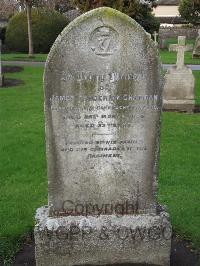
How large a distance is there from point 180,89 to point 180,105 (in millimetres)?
427

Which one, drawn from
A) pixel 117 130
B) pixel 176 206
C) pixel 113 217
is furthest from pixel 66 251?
pixel 176 206

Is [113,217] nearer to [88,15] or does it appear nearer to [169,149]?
[88,15]

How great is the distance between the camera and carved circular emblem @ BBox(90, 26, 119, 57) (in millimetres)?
4316

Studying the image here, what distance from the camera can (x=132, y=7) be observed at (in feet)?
93.8

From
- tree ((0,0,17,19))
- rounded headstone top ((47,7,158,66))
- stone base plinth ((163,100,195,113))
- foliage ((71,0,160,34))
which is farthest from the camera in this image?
tree ((0,0,17,19))

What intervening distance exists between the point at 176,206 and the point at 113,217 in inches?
Answer: 69.6

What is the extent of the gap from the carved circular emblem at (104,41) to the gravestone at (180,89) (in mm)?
8521

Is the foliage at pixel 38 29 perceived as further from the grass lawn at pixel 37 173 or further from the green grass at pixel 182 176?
the green grass at pixel 182 176

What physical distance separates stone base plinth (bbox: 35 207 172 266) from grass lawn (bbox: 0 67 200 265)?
24.4 inches

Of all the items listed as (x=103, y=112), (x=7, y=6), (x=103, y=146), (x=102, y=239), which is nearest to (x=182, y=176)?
(x=102, y=239)

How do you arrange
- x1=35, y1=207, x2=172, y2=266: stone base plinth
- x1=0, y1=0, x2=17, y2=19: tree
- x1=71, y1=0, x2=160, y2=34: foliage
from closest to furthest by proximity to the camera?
x1=35, y1=207, x2=172, y2=266: stone base plinth < x1=71, y1=0, x2=160, y2=34: foliage < x1=0, y1=0, x2=17, y2=19: tree

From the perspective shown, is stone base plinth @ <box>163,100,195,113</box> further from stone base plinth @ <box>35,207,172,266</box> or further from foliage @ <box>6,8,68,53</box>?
foliage @ <box>6,8,68,53</box>

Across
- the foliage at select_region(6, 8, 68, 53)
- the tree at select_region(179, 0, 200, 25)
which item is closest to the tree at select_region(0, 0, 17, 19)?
the foliage at select_region(6, 8, 68, 53)

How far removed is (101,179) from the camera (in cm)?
472
